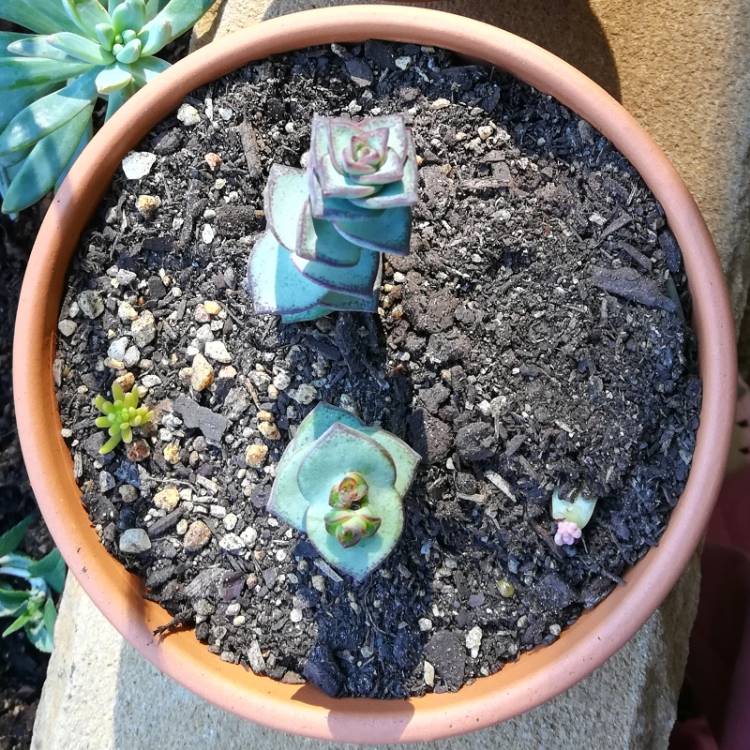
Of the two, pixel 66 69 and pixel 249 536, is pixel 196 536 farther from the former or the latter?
pixel 66 69

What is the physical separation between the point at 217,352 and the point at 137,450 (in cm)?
15

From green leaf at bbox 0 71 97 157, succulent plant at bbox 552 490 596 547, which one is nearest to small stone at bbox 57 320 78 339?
green leaf at bbox 0 71 97 157

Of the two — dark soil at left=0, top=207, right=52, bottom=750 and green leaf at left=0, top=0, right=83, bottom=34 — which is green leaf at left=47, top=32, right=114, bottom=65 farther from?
dark soil at left=0, top=207, right=52, bottom=750

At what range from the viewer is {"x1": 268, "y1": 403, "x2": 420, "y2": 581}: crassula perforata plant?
0.72m

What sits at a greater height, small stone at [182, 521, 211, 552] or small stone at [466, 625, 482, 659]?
small stone at [182, 521, 211, 552]

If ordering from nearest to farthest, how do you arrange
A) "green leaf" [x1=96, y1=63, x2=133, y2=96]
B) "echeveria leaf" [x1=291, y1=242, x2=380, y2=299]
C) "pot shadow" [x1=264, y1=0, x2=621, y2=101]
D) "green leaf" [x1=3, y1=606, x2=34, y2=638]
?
"echeveria leaf" [x1=291, y1=242, x2=380, y2=299]
"green leaf" [x1=96, y1=63, x2=133, y2=96]
"pot shadow" [x1=264, y1=0, x2=621, y2=101]
"green leaf" [x1=3, y1=606, x2=34, y2=638]

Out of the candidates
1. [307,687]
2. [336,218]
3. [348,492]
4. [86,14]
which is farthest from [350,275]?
[86,14]

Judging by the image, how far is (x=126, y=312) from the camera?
0.97m

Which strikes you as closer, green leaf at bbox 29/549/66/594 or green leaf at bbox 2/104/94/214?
green leaf at bbox 2/104/94/214

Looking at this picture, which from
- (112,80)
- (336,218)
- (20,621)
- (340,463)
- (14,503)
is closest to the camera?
(336,218)

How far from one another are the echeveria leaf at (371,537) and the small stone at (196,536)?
254 mm

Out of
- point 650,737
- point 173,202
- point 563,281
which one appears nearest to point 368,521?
point 563,281

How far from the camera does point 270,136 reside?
3.20 feet

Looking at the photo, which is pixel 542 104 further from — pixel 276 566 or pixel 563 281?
pixel 276 566
